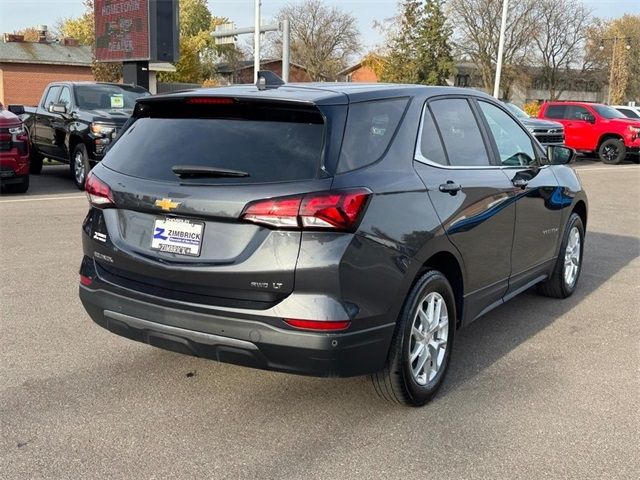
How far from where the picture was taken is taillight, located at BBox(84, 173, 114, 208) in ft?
12.1

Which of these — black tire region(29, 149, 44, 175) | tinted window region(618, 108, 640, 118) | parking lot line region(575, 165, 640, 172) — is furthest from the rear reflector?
tinted window region(618, 108, 640, 118)

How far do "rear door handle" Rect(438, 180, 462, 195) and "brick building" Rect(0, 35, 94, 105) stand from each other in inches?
2066

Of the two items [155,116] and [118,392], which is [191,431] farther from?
[155,116]

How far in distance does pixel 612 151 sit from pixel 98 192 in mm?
22695

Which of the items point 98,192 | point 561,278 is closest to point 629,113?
point 561,278

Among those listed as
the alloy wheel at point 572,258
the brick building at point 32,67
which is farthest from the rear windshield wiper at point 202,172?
the brick building at point 32,67

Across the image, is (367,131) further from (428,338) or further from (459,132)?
(428,338)

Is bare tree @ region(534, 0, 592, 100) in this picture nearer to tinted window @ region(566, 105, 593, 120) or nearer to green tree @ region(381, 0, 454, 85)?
green tree @ region(381, 0, 454, 85)

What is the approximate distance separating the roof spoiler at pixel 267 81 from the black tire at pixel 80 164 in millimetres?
8671

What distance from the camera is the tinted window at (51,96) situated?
523 inches

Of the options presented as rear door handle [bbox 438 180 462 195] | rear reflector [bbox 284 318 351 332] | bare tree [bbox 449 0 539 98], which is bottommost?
rear reflector [bbox 284 318 351 332]

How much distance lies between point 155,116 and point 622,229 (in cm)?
804

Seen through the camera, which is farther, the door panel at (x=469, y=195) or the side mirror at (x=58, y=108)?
the side mirror at (x=58, y=108)

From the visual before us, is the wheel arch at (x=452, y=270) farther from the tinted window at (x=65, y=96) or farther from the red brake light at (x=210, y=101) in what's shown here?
the tinted window at (x=65, y=96)
